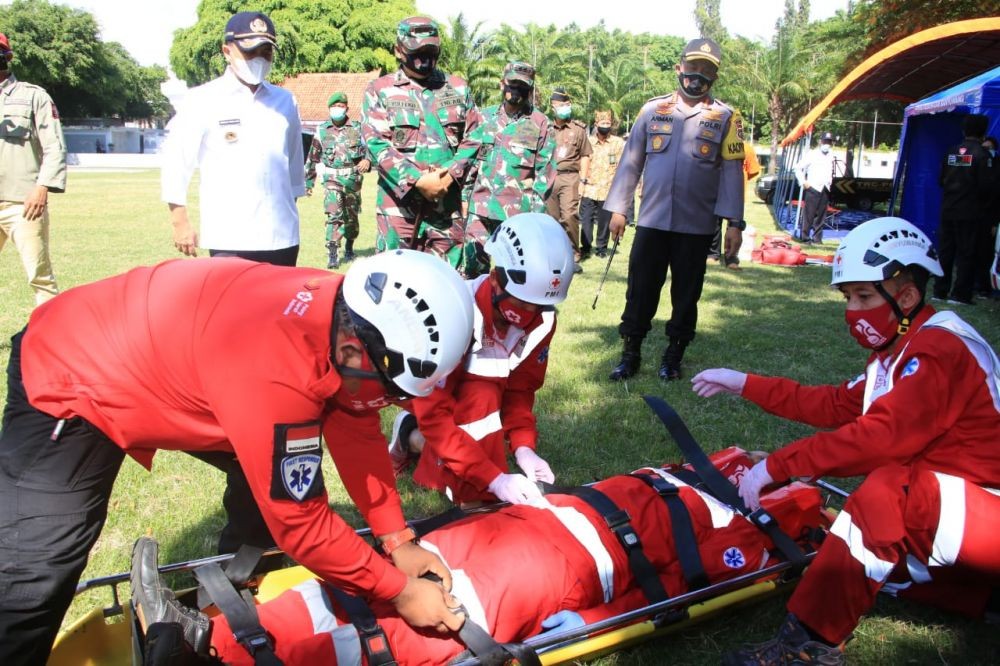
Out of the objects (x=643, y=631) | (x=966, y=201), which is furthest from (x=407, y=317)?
(x=966, y=201)

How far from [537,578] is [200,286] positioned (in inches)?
67.2

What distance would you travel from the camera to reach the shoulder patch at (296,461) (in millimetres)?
2262

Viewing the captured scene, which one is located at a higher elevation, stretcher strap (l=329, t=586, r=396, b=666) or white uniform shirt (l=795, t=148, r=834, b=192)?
white uniform shirt (l=795, t=148, r=834, b=192)

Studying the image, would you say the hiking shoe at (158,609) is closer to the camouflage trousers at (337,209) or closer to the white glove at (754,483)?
the white glove at (754,483)

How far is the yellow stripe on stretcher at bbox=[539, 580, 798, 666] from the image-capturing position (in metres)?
2.92

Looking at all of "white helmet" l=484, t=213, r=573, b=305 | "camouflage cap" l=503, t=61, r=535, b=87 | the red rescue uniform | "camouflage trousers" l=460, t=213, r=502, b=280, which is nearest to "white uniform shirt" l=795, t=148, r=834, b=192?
"camouflage cap" l=503, t=61, r=535, b=87

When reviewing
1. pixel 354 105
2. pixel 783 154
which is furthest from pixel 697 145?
pixel 354 105

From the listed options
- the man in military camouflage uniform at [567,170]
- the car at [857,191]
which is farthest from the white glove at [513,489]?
the car at [857,191]

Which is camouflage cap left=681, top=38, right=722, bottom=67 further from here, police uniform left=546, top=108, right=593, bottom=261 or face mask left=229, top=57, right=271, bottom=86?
police uniform left=546, top=108, right=593, bottom=261

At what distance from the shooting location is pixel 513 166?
8930 mm

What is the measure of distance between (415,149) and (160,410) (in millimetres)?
4404

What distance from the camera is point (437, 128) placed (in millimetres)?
6430

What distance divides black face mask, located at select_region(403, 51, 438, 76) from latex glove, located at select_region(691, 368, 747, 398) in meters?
3.68

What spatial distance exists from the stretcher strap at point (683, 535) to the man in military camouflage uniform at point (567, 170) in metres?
8.98
